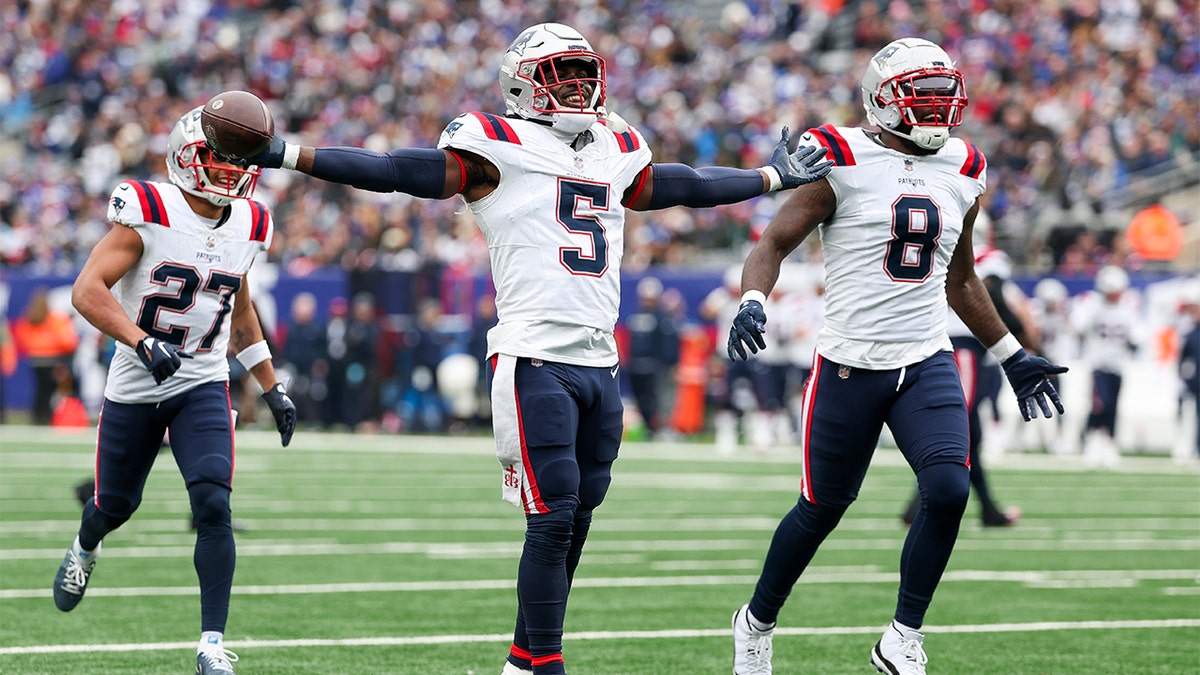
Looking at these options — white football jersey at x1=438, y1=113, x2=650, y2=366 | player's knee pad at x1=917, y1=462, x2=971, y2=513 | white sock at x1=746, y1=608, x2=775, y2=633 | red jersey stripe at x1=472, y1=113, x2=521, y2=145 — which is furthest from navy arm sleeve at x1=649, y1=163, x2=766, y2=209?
white sock at x1=746, y1=608, x2=775, y2=633

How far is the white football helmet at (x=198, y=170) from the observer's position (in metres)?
5.79

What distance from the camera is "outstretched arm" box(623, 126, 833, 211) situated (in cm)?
507

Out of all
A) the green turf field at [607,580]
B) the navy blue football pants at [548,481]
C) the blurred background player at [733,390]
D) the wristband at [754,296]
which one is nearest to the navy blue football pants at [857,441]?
the wristband at [754,296]

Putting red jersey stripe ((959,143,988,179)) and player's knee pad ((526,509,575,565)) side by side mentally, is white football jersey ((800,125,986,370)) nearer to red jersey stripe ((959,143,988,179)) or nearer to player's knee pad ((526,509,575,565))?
red jersey stripe ((959,143,988,179))

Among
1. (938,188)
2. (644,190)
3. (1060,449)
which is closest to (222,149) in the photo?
(644,190)

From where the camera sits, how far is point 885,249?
212 inches

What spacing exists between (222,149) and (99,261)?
1302 mm

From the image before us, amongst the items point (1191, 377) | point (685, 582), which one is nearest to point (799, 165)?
point (685, 582)

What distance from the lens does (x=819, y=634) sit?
21.0 feet

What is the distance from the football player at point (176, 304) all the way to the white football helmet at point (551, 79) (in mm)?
1098

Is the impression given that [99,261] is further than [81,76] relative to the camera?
No

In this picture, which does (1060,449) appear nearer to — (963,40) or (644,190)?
(963,40)

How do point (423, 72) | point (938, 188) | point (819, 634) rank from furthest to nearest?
point (423, 72), point (819, 634), point (938, 188)

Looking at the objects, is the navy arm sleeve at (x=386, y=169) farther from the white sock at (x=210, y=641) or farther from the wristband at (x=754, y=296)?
the white sock at (x=210, y=641)
